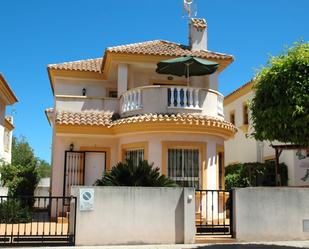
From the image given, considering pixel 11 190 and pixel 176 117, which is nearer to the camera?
pixel 176 117

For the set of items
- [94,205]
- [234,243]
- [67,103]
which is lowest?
[234,243]

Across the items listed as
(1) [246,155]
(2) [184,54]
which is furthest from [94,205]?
(1) [246,155]

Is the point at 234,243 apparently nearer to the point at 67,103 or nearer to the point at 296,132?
the point at 296,132

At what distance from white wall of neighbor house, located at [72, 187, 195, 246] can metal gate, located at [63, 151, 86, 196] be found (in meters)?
5.66

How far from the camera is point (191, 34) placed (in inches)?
825

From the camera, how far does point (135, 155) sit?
56.1ft

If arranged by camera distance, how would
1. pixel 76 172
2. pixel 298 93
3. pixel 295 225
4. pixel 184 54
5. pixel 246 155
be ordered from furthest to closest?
1. pixel 246 155
2. pixel 184 54
3. pixel 76 172
4. pixel 295 225
5. pixel 298 93

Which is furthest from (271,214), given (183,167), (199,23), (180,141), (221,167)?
(199,23)

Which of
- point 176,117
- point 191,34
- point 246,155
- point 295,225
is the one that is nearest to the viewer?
point 295,225

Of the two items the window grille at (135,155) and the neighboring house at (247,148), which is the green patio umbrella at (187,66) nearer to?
the window grille at (135,155)

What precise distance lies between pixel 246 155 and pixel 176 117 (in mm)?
14586

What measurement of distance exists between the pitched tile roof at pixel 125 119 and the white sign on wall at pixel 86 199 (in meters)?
4.69

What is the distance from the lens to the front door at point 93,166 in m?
17.8

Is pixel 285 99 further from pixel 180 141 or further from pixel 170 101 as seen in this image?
pixel 170 101
